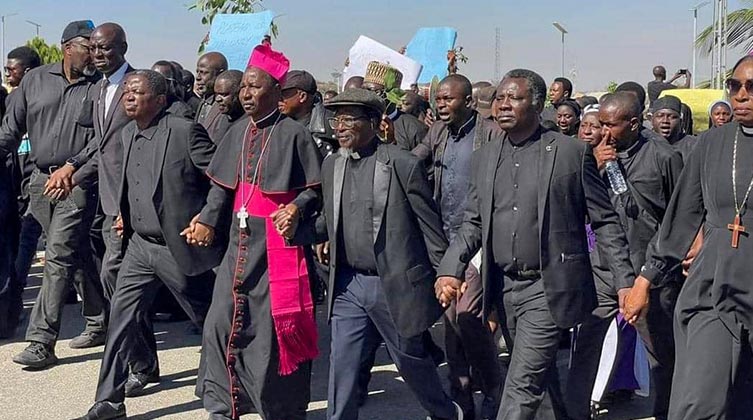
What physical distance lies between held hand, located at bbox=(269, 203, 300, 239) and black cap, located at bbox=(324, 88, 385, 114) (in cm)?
60

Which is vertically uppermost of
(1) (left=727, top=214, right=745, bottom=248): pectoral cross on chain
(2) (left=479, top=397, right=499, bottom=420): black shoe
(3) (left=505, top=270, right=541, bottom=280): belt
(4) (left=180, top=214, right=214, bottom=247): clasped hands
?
(1) (left=727, top=214, right=745, bottom=248): pectoral cross on chain

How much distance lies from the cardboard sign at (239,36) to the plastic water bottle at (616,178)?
15.6ft

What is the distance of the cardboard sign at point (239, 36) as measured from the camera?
31.9 ft

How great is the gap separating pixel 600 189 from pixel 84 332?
4.87 metres

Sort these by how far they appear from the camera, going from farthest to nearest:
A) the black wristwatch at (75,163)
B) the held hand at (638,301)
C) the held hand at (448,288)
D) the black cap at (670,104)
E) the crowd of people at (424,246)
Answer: the black cap at (670,104)
the black wristwatch at (75,163)
the held hand at (448,288)
the held hand at (638,301)
the crowd of people at (424,246)

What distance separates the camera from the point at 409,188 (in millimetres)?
5227

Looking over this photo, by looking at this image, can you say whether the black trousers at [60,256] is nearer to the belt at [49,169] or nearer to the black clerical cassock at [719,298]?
the belt at [49,169]

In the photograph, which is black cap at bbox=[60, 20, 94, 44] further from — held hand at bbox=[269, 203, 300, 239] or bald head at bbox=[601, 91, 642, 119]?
bald head at bbox=[601, 91, 642, 119]

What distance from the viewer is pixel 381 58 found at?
378 inches

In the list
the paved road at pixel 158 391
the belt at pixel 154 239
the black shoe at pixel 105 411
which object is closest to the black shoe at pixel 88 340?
the paved road at pixel 158 391

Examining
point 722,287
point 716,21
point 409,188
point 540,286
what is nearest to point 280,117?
point 409,188

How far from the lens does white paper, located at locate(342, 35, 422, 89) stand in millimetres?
9602

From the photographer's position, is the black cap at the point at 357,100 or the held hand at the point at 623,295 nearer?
the held hand at the point at 623,295

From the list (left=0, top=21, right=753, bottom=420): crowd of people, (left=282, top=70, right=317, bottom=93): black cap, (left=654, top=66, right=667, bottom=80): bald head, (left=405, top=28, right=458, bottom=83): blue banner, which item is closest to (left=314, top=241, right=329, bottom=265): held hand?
(left=0, top=21, right=753, bottom=420): crowd of people
